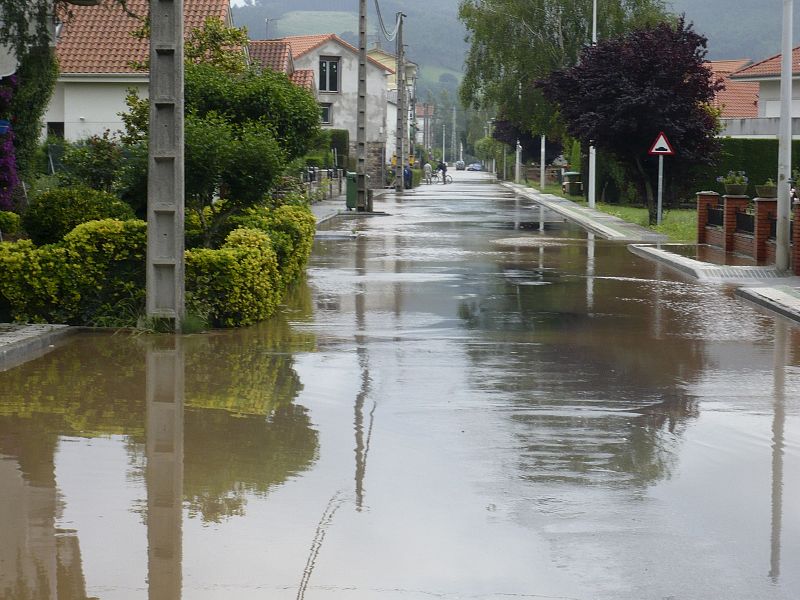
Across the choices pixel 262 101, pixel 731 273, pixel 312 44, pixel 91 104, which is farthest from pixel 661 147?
pixel 312 44

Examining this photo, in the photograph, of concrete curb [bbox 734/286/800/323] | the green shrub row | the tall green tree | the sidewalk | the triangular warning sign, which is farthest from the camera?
the tall green tree

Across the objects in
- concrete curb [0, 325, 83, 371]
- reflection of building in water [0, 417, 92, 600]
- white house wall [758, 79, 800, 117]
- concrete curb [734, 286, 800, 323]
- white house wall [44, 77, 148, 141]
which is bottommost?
reflection of building in water [0, 417, 92, 600]

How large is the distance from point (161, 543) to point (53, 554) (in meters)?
0.51

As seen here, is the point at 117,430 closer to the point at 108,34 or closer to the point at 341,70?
the point at 108,34

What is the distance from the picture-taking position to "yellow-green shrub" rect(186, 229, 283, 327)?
13.9 meters

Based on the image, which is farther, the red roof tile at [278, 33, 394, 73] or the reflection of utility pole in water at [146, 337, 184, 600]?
the red roof tile at [278, 33, 394, 73]

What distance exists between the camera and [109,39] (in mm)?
41594

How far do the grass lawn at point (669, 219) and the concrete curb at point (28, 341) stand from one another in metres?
19.3

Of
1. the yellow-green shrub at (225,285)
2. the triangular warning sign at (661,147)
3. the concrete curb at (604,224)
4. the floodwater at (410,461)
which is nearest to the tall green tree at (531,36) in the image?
the concrete curb at (604,224)

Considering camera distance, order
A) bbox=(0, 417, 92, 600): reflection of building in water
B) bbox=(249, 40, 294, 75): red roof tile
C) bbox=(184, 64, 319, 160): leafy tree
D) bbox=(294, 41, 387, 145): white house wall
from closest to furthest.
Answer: bbox=(0, 417, 92, 600): reflection of building in water → bbox=(184, 64, 319, 160): leafy tree → bbox=(249, 40, 294, 75): red roof tile → bbox=(294, 41, 387, 145): white house wall

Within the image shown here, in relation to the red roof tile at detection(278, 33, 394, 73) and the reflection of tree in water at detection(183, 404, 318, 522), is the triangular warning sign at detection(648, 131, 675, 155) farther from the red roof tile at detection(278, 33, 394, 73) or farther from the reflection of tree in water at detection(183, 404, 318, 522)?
the red roof tile at detection(278, 33, 394, 73)

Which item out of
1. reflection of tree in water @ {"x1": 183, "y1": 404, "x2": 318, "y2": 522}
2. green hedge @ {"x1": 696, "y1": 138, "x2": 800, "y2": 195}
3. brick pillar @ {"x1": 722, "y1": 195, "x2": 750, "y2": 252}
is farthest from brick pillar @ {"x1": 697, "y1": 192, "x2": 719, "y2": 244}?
reflection of tree in water @ {"x1": 183, "y1": 404, "x2": 318, "y2": 522}

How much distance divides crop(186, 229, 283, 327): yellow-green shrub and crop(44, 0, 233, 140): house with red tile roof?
27.0 m

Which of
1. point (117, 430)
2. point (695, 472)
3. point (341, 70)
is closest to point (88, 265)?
point (117, 430)
